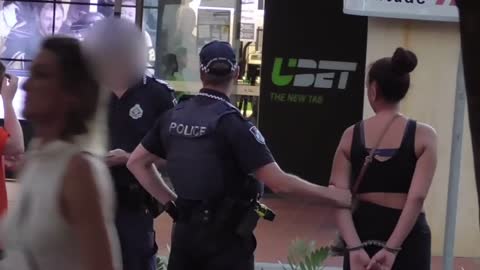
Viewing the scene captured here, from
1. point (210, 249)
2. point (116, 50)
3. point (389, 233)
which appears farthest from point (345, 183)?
point (116, 50)

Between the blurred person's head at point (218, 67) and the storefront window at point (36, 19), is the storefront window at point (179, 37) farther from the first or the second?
the blurred person's head at point (218, 67)

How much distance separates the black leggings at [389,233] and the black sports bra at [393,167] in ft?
0.32

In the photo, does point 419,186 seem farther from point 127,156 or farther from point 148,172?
point 127,156

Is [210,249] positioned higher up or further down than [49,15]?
further down

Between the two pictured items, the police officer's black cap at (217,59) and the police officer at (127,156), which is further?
the police officer at (127,156)

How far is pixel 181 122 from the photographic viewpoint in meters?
4.89

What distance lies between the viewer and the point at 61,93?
2955 mm

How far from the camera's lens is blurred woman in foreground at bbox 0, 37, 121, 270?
2.89 m

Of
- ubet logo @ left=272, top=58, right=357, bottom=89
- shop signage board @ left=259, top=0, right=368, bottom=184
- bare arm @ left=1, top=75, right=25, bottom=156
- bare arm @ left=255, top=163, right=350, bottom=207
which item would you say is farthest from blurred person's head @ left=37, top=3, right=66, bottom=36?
bare arm @ left=255, top=163, right=350, bottom=207

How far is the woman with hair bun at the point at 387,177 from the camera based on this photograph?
4551mm

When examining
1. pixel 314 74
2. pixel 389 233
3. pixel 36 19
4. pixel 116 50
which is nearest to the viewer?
pixel 116 50

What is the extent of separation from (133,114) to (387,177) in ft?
5.21

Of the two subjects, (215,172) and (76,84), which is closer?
(76,84)

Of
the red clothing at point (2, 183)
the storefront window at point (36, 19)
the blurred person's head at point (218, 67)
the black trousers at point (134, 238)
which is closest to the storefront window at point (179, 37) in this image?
the storefront window at point (36, 19)
